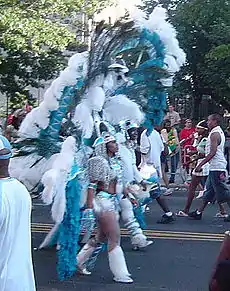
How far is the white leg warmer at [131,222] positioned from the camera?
890cm

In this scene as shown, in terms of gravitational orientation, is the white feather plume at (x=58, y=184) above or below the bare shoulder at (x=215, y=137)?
below

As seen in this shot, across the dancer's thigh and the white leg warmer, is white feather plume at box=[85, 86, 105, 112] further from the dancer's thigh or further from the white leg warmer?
the white leg warmer

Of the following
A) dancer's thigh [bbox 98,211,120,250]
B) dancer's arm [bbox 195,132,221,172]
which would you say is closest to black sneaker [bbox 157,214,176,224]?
dancer's arm [bbox 195,132,221,172]

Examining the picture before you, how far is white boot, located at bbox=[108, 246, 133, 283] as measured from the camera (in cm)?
731

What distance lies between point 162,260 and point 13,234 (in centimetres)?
449

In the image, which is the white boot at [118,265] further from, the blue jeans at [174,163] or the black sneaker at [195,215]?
the blue jeans at [174,163]

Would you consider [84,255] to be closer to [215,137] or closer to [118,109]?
→ [118,109]

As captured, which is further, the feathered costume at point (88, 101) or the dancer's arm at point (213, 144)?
the dancer's arm at point (213, 144)

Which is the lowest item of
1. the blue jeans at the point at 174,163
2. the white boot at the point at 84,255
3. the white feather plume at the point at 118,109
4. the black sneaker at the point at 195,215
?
the black sneaker at the point at 195,215

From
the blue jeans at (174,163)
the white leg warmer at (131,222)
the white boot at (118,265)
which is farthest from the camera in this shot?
the blue jeans at (174,163)

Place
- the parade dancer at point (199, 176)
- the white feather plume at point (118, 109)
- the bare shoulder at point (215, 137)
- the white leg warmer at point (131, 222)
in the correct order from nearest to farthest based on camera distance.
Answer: the white feather plume at point (118, 109)
the white leg warmer at point (131, 222)
the bare shoulder at point (215, 137)
the parade dancer at point (199, 176)

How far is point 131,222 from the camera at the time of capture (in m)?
8.97

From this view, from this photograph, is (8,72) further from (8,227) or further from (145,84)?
(8,227)

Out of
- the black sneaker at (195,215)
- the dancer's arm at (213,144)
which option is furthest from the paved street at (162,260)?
the dancer's arm at (213,144)
